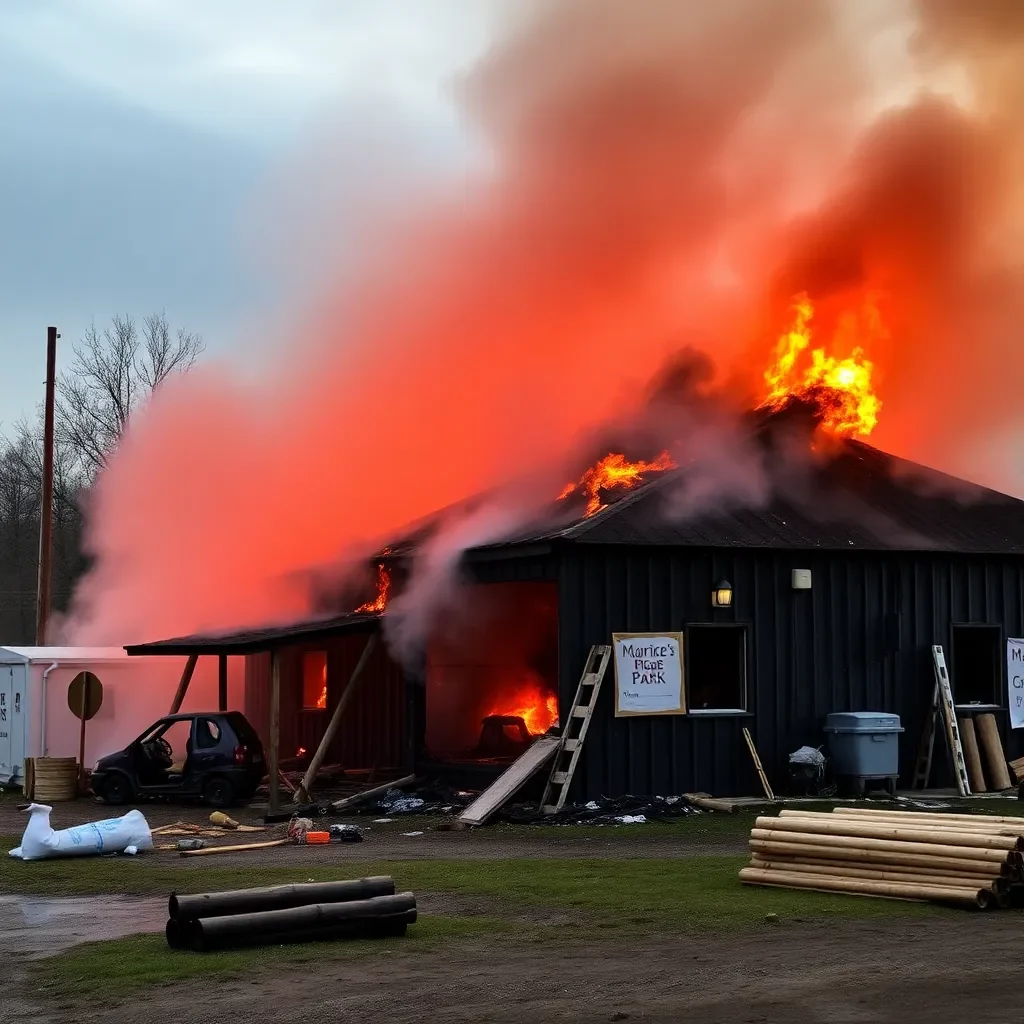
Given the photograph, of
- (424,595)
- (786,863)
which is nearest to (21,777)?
(424,595)

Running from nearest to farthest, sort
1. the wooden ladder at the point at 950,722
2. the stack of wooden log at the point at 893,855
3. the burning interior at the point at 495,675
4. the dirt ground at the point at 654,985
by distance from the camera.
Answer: the dirt ground at the point at 654,985
the stack of wooden log at the point at 893,855
the wooden ladder at the point at 950,722
the burning interior at the point at 495,675

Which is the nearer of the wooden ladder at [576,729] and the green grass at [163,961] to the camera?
the green grass at [163,961]

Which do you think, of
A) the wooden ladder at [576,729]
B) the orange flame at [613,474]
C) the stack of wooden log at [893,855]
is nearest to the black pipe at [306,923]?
the stack of wooden log at [893,855]

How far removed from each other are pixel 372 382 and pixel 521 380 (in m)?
3.12

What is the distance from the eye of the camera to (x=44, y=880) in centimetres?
1416

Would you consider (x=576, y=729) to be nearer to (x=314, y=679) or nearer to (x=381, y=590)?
(x=381, y=590)

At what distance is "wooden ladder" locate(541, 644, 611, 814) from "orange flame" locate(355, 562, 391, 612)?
188 inches

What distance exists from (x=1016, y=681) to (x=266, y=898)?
1556 centimetres

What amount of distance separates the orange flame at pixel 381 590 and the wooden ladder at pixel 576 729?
188 inches

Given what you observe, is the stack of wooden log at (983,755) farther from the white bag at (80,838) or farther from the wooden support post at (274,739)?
the white bag at (80,838)

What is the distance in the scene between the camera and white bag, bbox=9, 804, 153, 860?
15.4 metres

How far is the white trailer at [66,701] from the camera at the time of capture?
24.9 metres

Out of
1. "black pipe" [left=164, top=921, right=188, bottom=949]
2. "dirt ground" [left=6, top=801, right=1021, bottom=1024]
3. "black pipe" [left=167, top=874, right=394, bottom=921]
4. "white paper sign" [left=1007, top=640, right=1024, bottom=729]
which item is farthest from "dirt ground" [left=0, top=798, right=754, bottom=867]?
"white paper sign" [left=1007, top=640, right=1024, bottom=729]

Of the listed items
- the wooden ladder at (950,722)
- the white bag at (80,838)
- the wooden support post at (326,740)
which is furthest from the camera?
the wooden ladder at (950,722)
